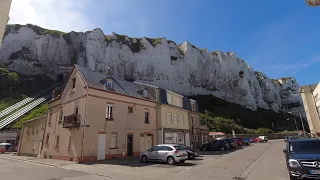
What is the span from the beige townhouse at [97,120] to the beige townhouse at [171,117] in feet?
3.23

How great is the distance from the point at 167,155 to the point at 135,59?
67821 mm

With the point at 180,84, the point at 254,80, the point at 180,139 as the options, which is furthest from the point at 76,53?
the point at 254,80

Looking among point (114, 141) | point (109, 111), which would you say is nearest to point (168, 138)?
point (114, 141)

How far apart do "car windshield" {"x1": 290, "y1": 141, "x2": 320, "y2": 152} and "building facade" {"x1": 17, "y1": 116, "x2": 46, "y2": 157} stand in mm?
27640

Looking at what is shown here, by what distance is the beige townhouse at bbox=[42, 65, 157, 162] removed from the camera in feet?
64.4

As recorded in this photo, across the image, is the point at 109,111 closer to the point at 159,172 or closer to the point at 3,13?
the point at 159,172

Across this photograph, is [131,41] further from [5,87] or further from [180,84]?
[5,87]

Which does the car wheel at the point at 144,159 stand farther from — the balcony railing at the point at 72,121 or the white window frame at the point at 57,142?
the white window frame at the point at 57,142

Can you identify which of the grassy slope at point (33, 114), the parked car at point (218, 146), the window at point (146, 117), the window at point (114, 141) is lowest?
the parked car at point (218, 146)

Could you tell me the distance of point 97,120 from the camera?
66.6 feet

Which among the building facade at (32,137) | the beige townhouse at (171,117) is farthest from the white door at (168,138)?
the building facade at (32,137)

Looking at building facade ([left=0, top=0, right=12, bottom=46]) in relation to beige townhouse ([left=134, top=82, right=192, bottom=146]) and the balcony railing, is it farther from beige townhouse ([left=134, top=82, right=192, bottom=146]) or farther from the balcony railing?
beige townhouse ([left=134, top=82, right=192, bottom=146])

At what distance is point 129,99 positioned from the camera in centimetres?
2400

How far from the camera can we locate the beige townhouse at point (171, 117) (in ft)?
89.3
